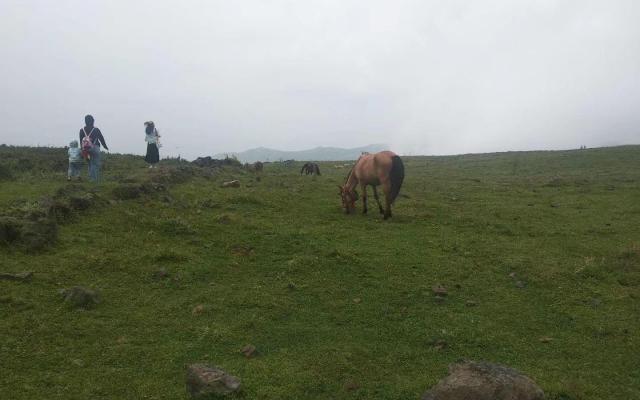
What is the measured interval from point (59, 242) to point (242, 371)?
17.3 feet

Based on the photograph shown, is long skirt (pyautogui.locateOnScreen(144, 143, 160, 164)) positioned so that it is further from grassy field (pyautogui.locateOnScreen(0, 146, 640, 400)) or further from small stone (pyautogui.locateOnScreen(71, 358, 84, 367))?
small stone (pyautogui.locateOnScreen(71, 358, 84, 367))

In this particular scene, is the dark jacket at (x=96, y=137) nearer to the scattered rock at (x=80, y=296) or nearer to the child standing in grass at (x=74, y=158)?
the child standing in grass at (x=74, y=158)

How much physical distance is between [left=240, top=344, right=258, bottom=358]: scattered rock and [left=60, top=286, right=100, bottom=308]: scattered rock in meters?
2.48

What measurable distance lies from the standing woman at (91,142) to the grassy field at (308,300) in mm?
1589

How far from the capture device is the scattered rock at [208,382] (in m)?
5.26

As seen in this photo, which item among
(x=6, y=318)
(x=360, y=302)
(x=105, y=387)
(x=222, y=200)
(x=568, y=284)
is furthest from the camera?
(x=222, y=200)

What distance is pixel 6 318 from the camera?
659 cm

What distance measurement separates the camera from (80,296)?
7191 millimetres

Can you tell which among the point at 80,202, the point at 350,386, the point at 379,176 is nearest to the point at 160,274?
the point at 80,202

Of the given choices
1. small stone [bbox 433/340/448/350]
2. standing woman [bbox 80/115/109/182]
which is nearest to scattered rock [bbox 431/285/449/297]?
small stone [bbox 433/340/448/350]

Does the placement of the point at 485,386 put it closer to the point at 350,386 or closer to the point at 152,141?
the point at 350,386

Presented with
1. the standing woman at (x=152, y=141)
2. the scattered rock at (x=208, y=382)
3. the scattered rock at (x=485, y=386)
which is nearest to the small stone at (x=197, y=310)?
the scattered rock at (x=208, y=382)

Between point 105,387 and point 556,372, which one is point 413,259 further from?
point 105,387

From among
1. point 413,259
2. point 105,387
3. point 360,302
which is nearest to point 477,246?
point 413,259
